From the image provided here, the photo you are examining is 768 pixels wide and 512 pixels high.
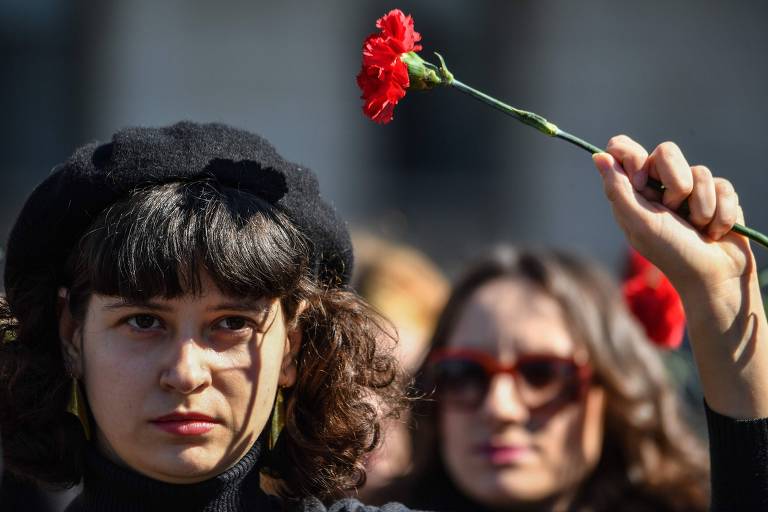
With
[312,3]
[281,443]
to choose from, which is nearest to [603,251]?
[312,3]

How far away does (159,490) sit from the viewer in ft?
7.19

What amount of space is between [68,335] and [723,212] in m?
1.15

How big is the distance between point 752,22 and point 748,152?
973 millimetres

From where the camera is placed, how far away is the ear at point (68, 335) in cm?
228

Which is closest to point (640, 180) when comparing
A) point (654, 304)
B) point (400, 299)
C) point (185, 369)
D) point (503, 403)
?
point (185, 369)

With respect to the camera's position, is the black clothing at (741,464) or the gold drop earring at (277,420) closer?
the black clothing at (741,464)

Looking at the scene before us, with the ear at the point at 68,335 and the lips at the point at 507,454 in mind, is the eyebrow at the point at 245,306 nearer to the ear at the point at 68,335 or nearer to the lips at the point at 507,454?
the ear at the point at 68,335

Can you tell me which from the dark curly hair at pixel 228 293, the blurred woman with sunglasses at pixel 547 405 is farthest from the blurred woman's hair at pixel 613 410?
the dark curly hair at pixel 228 293

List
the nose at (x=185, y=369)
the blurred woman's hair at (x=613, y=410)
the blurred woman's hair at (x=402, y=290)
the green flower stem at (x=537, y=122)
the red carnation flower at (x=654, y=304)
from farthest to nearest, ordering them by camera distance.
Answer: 1. the blurred woman's hair at (x=402, y=290)
2. the red carnation flower at (x=654, y=304)
3. the blurred woman's hair at (x=613, y=410)
4. the nose at (x=185, y=369)
5. the green flower stem at (x=537, y=122)

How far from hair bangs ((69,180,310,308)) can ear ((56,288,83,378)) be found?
77 millimetres

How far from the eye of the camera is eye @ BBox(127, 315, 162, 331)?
215cm

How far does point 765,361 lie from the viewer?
2178 mm

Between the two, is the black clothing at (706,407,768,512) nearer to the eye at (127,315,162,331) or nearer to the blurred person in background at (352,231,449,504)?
the eye at (127,315,162,331)

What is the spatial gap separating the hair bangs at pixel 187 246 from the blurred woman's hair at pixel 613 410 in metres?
1.32
